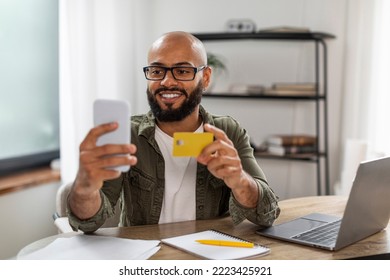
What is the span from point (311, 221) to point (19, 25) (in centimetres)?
207

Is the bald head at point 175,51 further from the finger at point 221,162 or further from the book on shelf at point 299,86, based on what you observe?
the book on shelf at point 299,86

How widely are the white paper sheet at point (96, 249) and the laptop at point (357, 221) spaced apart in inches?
13.6

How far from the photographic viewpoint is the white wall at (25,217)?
2.64 m

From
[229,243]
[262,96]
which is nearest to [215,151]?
[229,243]

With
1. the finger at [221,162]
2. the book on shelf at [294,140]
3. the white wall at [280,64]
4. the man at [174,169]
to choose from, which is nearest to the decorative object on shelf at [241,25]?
the white wall at [280,64]

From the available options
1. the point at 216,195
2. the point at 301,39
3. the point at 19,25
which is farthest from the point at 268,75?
the point at 216,195

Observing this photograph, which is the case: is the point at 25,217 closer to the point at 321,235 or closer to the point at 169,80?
the point at 169,80

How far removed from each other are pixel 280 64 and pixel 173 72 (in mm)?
2163

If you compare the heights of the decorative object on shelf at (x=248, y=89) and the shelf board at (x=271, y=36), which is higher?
the shelf board at (x=271, y=36)

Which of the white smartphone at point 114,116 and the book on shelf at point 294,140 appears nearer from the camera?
the white smartphone at point 114,116

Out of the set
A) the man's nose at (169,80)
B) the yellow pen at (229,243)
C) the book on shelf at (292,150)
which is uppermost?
the man's nose at (169,80)

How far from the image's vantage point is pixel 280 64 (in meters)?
3.63

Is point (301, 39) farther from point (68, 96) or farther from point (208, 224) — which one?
point (208, 224)

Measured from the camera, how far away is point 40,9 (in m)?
3.07
